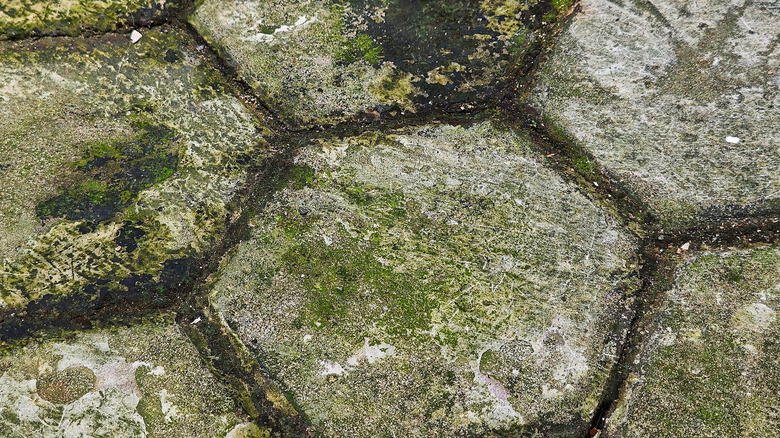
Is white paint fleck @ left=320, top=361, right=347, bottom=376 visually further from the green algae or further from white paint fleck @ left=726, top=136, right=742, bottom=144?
white paint fleck @ left=726, top=136, right=742, bottom=144

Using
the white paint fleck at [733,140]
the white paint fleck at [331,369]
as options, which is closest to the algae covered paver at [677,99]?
the white paint fleck at [733,140]

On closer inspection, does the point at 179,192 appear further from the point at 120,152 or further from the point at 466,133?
the point at 466,133

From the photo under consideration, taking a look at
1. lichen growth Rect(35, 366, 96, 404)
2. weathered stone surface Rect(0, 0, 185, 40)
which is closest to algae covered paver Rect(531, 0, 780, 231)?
weathered stone surface Rect(0, 0, 185, 40)

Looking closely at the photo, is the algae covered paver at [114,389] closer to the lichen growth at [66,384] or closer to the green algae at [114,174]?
the lichen growth at [66,384]

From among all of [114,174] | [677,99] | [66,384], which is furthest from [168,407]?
[677,99]

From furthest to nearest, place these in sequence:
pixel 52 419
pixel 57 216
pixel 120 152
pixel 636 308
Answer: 1. pixel 120 152
2. pixel 57 216
3. pixel 636 308
4. pixel 52 419

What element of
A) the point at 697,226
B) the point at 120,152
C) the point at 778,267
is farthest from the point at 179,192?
the point at 778,267
